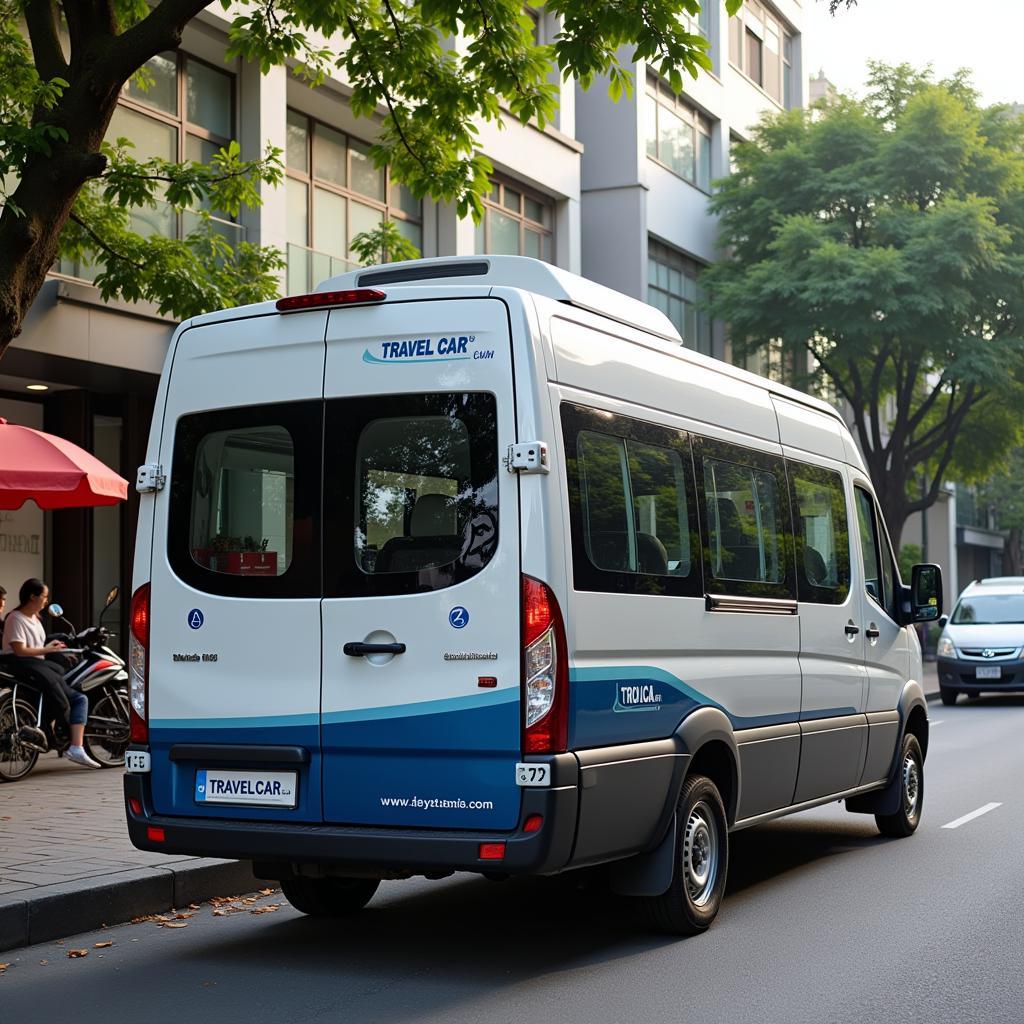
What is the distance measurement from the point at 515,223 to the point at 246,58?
1295 cm

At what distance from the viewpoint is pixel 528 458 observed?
6.00 m

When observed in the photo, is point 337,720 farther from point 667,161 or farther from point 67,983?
point 667,161

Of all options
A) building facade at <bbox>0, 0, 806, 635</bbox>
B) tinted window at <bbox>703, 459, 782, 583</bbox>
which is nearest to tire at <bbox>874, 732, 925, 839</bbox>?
tinted window at <bbox>703, 459, 782, 583</bbox>

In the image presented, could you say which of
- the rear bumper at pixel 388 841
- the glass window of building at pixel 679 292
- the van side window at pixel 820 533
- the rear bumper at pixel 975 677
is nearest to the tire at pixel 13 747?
the rear bumper at pixel 388 841

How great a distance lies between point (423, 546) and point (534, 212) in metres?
20.5

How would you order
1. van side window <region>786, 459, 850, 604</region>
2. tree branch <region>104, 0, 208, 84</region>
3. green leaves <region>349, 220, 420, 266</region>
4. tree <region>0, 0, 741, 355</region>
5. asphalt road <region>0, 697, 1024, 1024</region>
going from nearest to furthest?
1. asphalt road <region>0, 697, 1024, 1024</region>
2. van side window <region>786, 459, 850, 604</region>
3. tree <region>0, 0, 741, 355</region>
4. tree branch <region>104, 0, 208, 84</region>
5. green leaves <region>349, 220, 420, 266</region>

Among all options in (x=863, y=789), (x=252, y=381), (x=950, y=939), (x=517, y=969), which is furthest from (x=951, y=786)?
(x=252, y=381)

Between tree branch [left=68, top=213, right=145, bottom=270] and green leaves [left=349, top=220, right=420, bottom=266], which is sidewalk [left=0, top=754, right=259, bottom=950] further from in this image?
green leaves [left=349, top=220, right=420, bottom=266]

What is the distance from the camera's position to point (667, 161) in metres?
31.5

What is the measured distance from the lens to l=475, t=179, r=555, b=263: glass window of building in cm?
2439

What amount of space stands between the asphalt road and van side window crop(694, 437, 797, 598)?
1628 millimetres

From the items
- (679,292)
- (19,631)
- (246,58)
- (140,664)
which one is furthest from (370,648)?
Result: (679,292)

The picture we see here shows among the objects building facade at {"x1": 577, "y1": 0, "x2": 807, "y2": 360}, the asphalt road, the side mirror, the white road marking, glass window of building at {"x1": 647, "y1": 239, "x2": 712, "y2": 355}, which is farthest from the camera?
glass window of building at {"x1": 647, "y1": 239, "x2": 712, "y2": 355}

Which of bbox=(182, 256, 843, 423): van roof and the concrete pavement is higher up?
bbox=(182, 256, 843, 423): van roof
